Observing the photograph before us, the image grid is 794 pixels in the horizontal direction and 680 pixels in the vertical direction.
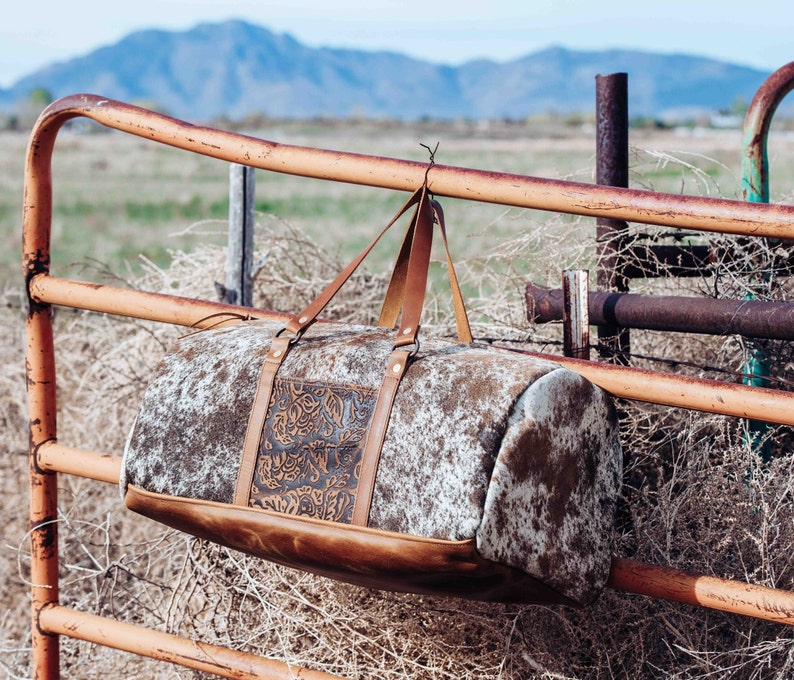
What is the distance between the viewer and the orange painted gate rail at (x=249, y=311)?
1370mm

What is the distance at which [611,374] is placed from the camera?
1.48 m

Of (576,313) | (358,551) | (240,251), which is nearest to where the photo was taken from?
(358,551)

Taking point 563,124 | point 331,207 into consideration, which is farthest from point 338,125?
point 331,207

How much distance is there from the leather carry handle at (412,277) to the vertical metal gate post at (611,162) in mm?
796

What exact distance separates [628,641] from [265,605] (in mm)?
806

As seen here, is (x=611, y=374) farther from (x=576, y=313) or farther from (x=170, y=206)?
(x=170, y=206)

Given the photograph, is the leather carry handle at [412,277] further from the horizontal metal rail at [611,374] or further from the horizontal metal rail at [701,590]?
the horizontal metal rail at [701,590]

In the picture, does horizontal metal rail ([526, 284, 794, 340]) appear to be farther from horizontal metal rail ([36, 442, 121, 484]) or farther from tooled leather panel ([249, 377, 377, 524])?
horizontal metal rail ([36, 442, 121, 484])

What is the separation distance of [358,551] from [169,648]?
0.69m

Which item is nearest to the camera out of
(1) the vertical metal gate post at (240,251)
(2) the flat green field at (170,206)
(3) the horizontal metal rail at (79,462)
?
(3) the horizontal metal rail at (79,462)

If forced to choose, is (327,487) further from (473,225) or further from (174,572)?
(473,225)

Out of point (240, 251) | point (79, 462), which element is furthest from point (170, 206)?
point (79, 462)

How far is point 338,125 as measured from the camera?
383 ft

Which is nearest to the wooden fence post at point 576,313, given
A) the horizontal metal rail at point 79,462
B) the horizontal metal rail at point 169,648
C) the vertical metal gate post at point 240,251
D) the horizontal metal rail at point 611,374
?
the horizontal metal rail at point 611,374
